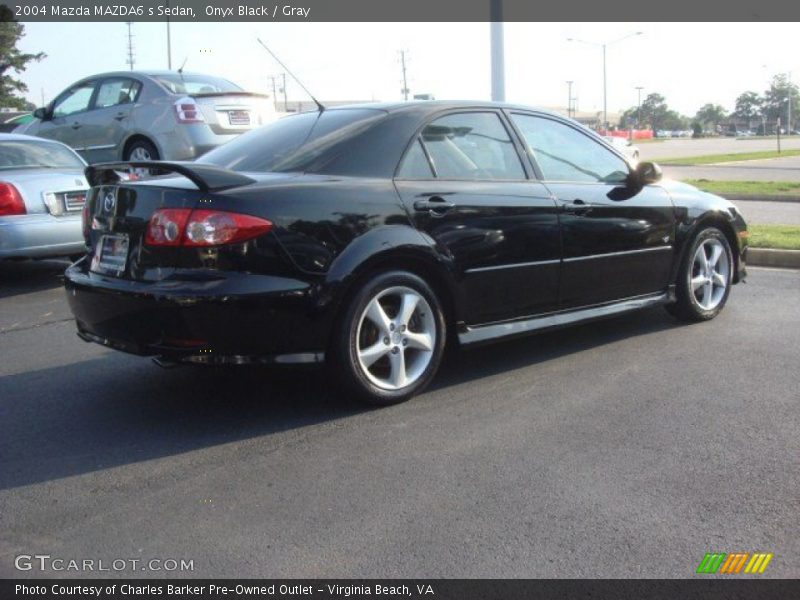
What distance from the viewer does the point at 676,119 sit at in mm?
149750

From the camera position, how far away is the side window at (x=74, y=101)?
484 inches

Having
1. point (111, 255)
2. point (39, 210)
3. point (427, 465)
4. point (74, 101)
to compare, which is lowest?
point (427, 465)

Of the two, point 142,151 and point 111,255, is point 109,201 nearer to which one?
point 111,255

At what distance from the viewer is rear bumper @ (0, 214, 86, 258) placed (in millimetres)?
7664

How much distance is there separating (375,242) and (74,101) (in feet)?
31.5

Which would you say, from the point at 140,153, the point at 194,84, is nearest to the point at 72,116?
the point at 140,153

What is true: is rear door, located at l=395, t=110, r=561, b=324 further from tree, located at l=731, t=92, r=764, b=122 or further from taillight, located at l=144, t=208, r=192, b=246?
tree, located at l=731, t=92, r=764, b=122

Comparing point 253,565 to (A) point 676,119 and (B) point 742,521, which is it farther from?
(A) point 676,119

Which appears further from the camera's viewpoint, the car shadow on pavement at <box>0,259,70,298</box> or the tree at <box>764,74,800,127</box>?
the tree at <box>764,74,800,127</box>

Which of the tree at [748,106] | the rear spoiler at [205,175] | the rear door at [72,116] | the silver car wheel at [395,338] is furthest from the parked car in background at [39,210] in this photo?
the tree at [748,106]

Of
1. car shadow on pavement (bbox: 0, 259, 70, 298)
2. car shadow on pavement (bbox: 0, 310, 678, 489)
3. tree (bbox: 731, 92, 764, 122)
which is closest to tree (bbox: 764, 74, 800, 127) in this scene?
tree (bbox: 731, 92, 764, 122)

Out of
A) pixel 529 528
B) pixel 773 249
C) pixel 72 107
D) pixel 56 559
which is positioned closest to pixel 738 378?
pixel 529 528
